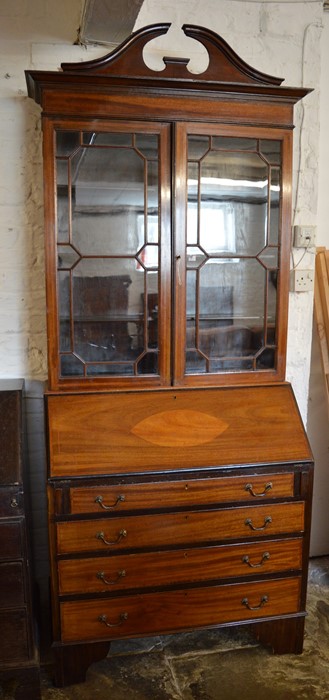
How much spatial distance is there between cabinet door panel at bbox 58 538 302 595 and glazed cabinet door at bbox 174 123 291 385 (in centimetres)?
61

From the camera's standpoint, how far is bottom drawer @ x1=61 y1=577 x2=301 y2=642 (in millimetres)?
1807

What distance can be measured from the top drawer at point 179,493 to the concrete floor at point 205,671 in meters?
0.66

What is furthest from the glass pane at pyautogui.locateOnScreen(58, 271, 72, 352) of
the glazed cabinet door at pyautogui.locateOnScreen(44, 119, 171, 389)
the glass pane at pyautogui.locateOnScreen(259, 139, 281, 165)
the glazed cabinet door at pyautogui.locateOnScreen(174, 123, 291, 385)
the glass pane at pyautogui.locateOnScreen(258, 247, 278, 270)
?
the glass pane at pyautogui.locateOnScreen(259, 139, 281, 165)

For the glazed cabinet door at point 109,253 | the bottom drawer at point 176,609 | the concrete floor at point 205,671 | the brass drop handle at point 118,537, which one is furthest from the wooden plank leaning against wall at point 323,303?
the brass drop handle at point 118,537

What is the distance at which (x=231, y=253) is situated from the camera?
6.53 ft

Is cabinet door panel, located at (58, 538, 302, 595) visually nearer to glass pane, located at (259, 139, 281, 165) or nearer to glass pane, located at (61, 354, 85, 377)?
glass pane, located at (61, 354, 85, 377)

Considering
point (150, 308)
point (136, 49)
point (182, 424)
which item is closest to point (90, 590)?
point (182, 424)

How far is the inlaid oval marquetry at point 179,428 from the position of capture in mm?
1838

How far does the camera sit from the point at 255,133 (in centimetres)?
192

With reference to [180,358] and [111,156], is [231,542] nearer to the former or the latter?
[180,358]

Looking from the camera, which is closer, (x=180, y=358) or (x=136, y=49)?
(x=136, y=49)

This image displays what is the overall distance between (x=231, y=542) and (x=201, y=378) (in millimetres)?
596

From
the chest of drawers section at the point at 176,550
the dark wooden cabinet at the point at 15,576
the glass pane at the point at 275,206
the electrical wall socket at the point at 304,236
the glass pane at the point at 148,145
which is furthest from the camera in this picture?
the electrical wall socket at the point at 304,236

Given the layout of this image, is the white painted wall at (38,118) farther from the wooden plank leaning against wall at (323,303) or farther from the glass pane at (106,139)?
the glass pane at (106,139)
